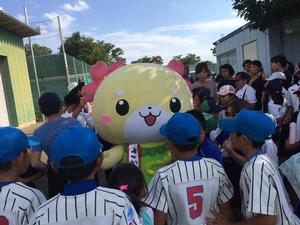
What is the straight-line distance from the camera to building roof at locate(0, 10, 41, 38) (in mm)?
14242

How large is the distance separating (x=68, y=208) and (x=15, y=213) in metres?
0.41

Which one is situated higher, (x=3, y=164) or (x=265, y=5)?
(x=265, y=5)

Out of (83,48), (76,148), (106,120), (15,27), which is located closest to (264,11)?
(15,27)

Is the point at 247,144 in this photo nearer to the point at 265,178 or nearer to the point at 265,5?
the point at 265,178

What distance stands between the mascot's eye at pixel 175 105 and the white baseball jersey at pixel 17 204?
1.51 m

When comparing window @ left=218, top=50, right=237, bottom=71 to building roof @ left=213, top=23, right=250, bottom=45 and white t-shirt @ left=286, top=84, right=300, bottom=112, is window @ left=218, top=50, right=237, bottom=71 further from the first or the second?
white t-shirt @ left=286, top=84, right=300, bottom=112

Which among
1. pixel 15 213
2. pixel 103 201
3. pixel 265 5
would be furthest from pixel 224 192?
pixel 265 5

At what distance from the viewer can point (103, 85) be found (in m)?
3.36

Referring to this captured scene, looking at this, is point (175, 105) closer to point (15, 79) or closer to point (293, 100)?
point (293, 100)

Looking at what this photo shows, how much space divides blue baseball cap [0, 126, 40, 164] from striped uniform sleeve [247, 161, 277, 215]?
1.29 metres

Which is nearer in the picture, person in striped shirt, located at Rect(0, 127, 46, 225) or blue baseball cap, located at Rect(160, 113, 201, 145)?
person in striped shirt, located at Rect(0, 127, 46, 225)

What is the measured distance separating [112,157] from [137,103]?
0.55m

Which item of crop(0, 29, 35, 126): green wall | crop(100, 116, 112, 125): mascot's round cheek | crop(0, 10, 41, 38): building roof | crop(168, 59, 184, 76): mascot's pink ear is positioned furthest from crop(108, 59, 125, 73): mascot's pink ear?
crop(0, 29, 35, 126): green wall

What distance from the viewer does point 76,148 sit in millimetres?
1703
